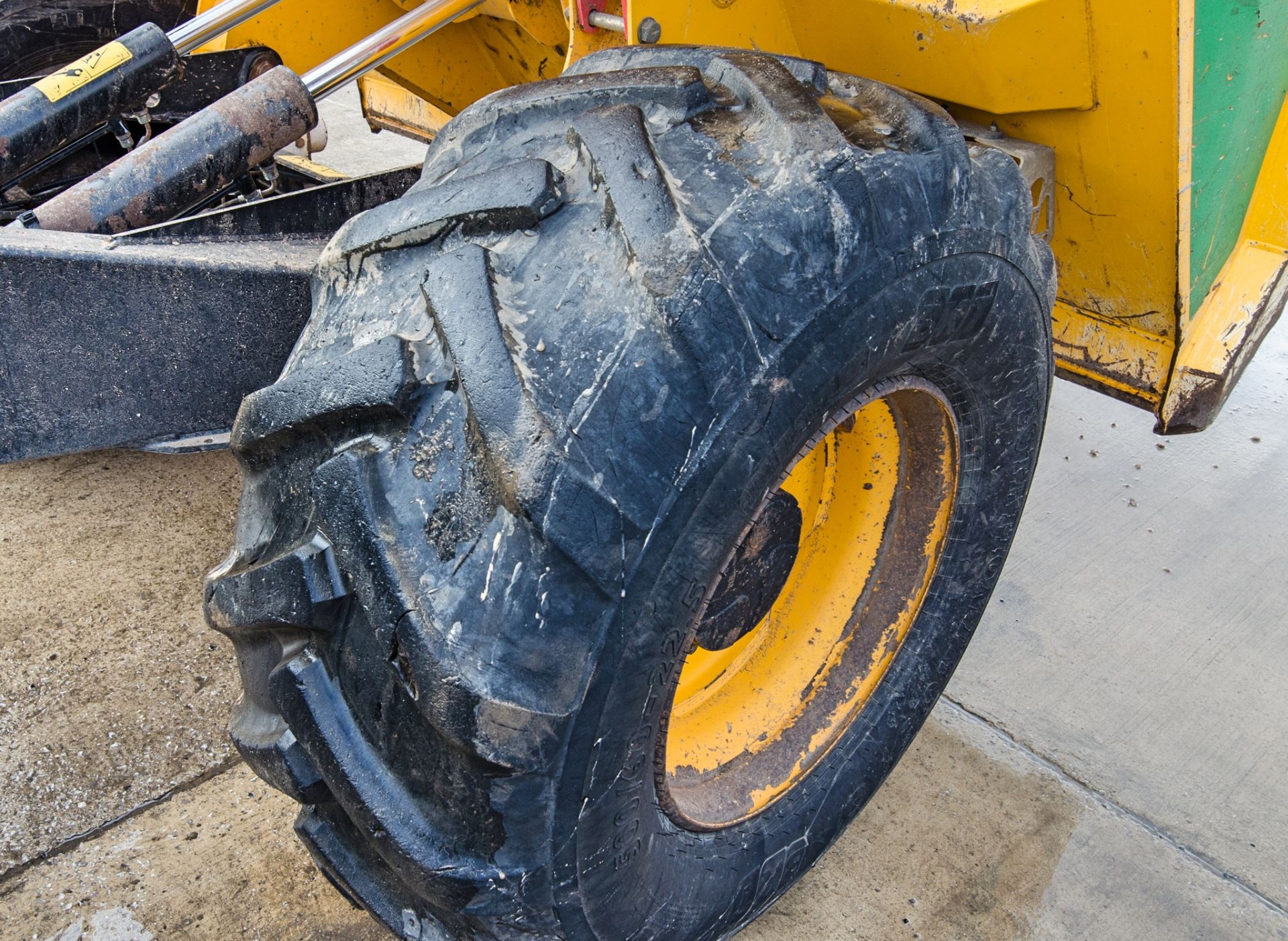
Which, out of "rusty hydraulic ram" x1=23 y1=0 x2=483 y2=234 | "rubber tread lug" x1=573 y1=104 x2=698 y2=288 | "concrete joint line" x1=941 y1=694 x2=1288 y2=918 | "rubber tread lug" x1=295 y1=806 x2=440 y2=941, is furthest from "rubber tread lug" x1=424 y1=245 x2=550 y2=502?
"concrete joint line" x1=941 y1=694 x2=1288 y2=918

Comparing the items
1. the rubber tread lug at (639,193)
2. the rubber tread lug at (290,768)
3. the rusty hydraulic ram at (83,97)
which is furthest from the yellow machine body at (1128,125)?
the rubber tread lug at (290,768)

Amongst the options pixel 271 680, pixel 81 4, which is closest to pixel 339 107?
pixel 81 4

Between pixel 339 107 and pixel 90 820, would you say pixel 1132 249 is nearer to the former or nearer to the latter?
pixel 90 820

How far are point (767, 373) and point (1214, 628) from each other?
5.69ft

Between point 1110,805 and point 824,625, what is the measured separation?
685 millimetres

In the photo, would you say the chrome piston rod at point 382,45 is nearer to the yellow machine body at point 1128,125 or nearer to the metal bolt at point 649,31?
→ the yellow machine body at point 1128,125

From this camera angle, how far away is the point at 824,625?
5.48 feet

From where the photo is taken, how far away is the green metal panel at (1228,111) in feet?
4.51

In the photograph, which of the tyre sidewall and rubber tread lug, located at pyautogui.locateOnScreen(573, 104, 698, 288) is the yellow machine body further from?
rubber tread lug, located at pyautogui.locateOnScreen(573, 104, 698, 288)

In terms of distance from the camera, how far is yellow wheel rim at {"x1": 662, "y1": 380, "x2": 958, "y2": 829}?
1.52 meters

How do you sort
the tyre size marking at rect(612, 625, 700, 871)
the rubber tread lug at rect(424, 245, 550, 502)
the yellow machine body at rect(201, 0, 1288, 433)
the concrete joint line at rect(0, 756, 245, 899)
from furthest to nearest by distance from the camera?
the concrete joint line at rect(0, 756, 245, 899), the yellow machine body at rect(201, 0, 1288, 433), the tyre size marking at rect(612, 625, 700, 871), the rubber tread lug at rect(424, 245, 550, 502)

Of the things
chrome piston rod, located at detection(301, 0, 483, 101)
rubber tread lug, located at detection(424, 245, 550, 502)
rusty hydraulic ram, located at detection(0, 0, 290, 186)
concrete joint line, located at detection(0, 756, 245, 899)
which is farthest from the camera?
chrome piston rod, located at detection(301, 0, 483, 101)

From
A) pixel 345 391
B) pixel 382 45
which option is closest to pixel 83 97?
pixel 382 45

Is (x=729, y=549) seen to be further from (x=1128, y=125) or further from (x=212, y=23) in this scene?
(x=212, y=23)
